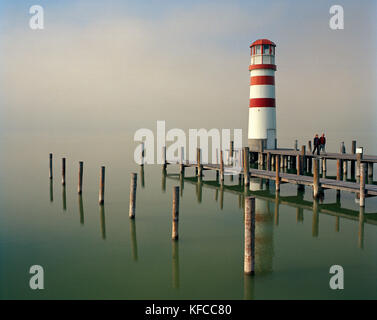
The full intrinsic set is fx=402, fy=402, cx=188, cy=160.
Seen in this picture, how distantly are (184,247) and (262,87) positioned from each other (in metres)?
20.3

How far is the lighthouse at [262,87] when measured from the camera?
31188 millimetres

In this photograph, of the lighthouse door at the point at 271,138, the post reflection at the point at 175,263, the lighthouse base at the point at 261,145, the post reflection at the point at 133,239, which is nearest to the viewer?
the post reflection at the point at 175,263

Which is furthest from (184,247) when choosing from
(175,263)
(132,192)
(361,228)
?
(361,228)

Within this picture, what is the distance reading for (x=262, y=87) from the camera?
1228 inches

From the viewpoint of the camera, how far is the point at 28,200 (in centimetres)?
2323

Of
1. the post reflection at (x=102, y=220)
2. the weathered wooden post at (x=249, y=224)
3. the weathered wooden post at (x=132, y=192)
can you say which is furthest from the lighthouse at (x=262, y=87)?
the weathered wooden post at (x=249, y=224)

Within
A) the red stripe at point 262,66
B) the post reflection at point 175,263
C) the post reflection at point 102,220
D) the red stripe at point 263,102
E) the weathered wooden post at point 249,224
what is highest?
the red stripe at point 262,66

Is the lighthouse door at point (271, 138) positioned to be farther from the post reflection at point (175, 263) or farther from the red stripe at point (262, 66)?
the post reflection at point (175, 263)

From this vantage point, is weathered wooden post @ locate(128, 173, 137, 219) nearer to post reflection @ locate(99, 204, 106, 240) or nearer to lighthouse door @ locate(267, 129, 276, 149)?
post reflection @ locate(99, 204, 106, 240)

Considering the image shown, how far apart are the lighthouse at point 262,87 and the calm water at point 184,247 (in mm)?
8921

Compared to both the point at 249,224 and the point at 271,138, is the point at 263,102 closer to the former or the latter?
the point at 271,138

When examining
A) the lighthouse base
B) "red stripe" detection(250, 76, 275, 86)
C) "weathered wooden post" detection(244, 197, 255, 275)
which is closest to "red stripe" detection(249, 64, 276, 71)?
"red stripe" detection(250, 76, 275, 86)
